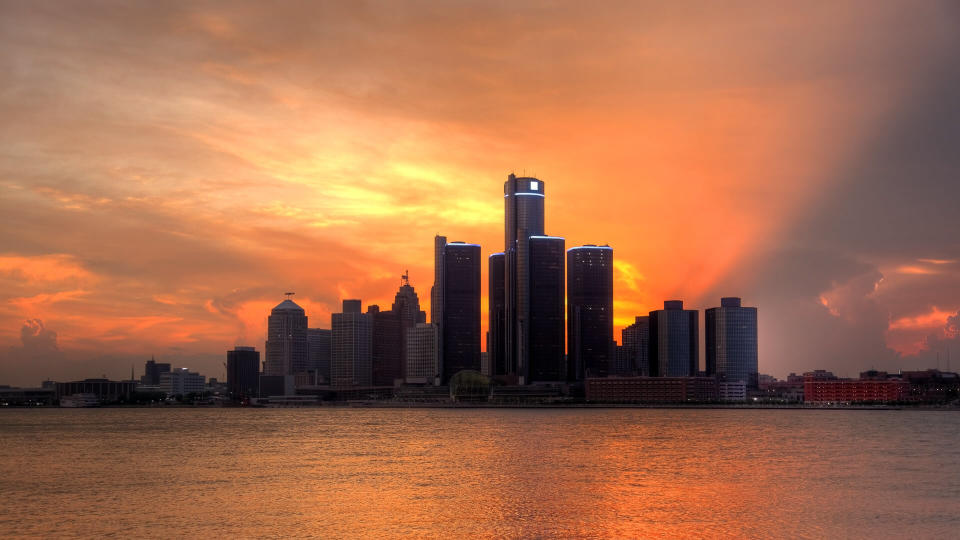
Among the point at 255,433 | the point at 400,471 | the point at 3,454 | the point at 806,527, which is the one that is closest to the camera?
the point at 806,527

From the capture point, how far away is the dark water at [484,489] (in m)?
55.2

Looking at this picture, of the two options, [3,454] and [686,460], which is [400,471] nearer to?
→ [686,460]

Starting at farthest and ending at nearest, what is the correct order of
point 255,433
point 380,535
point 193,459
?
point 255,433 < point 193,459 < point 380,535

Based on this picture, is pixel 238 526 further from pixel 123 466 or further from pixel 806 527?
pixel 123 466

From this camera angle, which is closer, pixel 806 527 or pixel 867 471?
pixel 806 527

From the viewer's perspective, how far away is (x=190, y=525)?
183 ft

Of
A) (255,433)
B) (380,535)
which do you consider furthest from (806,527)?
(255,433)

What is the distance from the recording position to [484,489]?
72188 mm

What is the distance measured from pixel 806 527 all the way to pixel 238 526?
32.6m

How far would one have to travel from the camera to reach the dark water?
5519cm

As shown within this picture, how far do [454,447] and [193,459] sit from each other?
31116 mm

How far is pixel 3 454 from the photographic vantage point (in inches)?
4422

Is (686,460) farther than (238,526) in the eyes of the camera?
Answer: Yes

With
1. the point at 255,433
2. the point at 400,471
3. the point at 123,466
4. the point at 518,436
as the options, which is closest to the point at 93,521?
the point at 400,471
